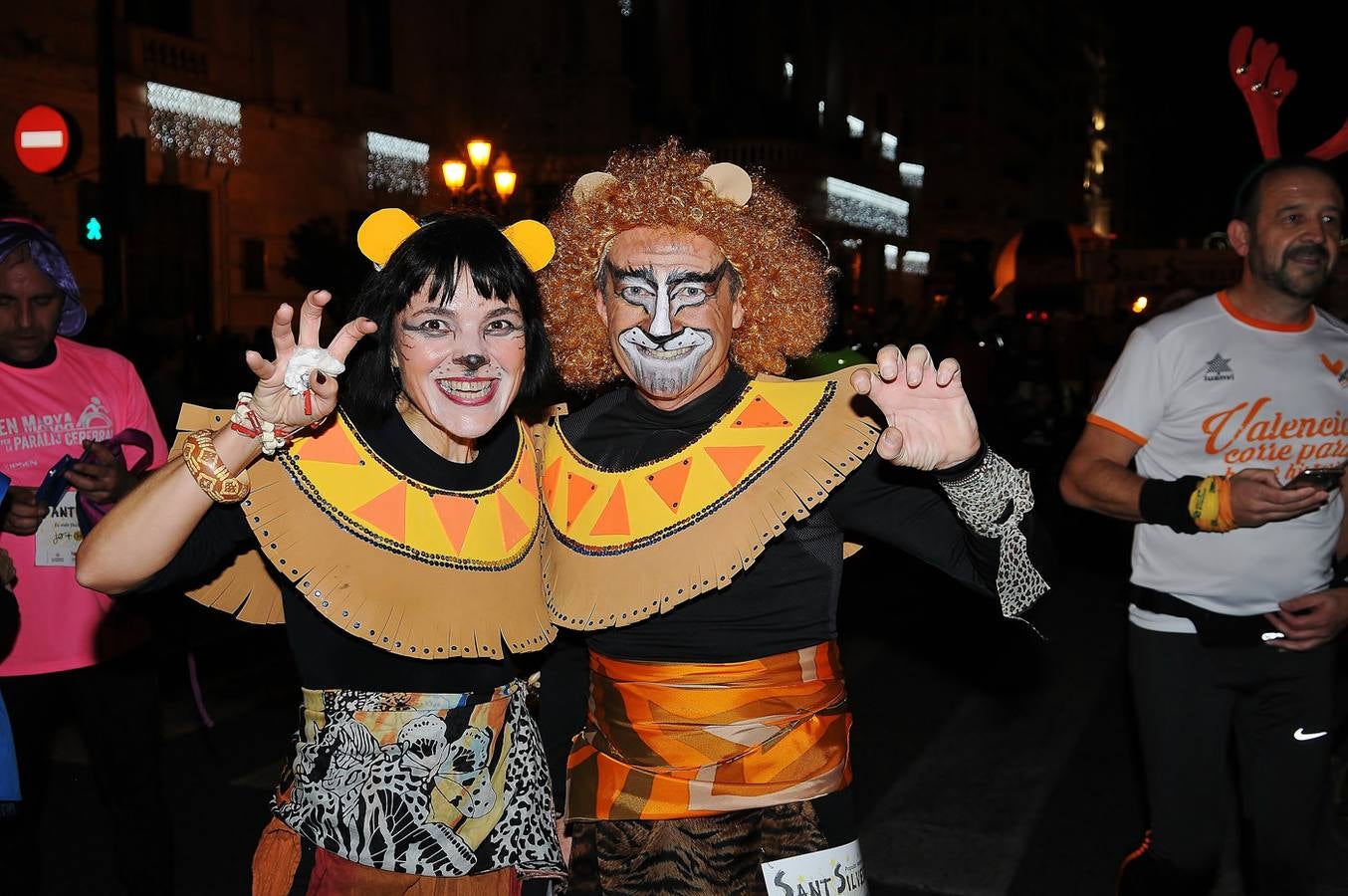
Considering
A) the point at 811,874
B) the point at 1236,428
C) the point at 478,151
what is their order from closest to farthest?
the point at 811,874 < the point at 1236,428 < the point at 478,151

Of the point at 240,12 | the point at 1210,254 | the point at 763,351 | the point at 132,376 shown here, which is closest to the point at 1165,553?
the point at 763,351

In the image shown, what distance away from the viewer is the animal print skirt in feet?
7.95

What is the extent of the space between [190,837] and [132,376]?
1819 millimetres

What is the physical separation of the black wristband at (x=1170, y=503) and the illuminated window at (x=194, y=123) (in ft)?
51.5

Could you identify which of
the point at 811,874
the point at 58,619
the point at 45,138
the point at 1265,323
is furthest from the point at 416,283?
the point at 45,138

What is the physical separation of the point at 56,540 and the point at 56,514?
0.24 feet

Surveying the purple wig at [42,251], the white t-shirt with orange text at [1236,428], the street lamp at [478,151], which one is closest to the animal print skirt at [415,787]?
the white t-shirt with orange text at [1236,428]

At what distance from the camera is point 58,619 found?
3592 mm

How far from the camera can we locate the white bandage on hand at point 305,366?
2145mm

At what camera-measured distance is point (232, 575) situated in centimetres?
267

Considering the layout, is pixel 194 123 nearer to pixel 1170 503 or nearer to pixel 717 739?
pixel 1170 503

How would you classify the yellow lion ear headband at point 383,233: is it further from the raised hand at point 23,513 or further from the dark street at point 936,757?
the dark street at point 936,757

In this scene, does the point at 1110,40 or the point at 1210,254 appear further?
the point at 1110,40

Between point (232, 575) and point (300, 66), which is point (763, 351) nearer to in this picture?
point (232, 575)
